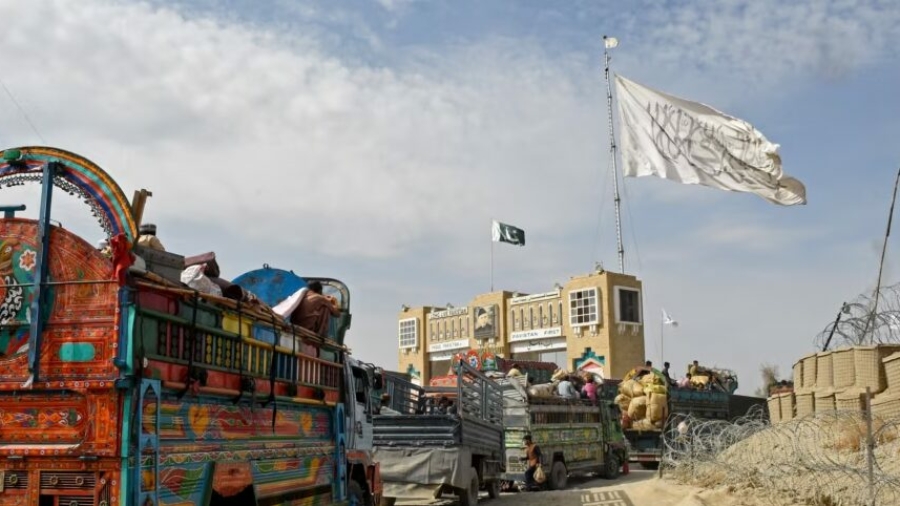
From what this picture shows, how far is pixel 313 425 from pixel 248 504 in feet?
5.14

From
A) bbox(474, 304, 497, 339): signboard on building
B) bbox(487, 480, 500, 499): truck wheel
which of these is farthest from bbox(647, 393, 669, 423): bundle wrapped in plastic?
bbox(474, 304, 497, 339): signboard on building

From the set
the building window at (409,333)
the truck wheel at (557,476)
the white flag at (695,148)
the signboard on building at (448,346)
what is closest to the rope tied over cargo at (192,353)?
the truck wheel at (557,476)

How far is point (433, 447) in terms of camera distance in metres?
13.9

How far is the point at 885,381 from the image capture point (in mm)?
14258

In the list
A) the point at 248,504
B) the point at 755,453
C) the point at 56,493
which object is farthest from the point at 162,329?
the point at 755,453

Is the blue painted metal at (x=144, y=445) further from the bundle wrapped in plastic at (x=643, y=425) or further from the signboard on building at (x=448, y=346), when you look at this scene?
the signboard on building at (x=448, y=346)

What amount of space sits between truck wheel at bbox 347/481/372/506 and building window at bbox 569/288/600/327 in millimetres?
37364

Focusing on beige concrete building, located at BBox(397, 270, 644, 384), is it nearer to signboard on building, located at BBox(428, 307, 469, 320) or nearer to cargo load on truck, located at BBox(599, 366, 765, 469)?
signboard on building, located at BBox(428, 307, 469, 320)

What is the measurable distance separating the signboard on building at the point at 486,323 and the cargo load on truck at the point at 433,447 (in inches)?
1513

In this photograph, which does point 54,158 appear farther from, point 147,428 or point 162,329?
point 147,428

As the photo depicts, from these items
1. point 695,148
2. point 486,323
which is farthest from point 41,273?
point 486,323

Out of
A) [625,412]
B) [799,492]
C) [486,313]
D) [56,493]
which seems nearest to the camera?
[56,493]

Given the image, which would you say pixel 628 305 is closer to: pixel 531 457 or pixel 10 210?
pixel 531 457

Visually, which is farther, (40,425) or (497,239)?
(497,239)
